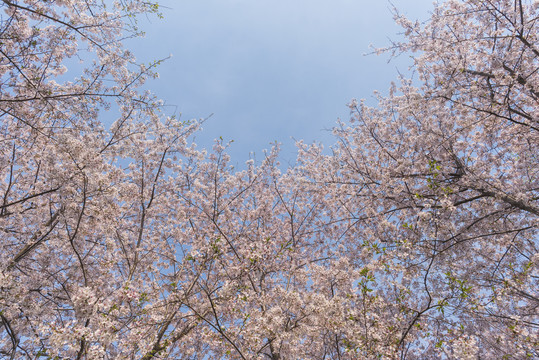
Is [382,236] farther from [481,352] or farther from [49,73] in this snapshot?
[49,73]

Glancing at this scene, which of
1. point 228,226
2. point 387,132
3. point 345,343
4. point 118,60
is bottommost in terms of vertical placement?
point 345,343

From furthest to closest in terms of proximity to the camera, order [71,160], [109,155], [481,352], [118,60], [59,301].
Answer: [481,352], [109,155], [59,301], [118,60], [71,160]

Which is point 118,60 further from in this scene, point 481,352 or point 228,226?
point 481,352

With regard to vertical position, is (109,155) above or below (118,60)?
below

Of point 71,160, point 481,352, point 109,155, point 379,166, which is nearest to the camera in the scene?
point 71,160

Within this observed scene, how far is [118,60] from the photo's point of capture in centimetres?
697

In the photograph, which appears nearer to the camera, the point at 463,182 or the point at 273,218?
the point at 463,182

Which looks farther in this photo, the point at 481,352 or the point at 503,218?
the point at 481,352

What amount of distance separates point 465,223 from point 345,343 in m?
5.13

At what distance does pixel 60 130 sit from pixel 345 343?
27.1 feet

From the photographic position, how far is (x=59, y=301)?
26.2ft

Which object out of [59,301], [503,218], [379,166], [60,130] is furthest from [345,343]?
[60,130]

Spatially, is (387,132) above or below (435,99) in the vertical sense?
above

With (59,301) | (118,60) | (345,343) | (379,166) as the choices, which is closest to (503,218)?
(379,166)
